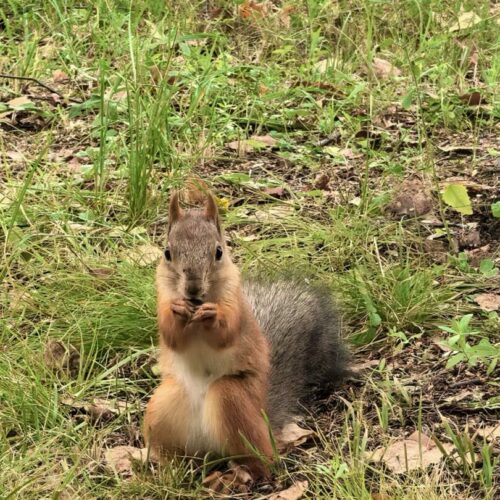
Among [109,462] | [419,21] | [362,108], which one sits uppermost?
[419,21]

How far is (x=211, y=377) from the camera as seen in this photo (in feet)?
8.73

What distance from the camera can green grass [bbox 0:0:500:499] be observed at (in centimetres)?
282

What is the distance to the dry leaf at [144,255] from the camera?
11.9 ft

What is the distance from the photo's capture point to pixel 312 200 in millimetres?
4207

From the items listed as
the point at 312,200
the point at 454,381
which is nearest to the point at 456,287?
the point at 454,381

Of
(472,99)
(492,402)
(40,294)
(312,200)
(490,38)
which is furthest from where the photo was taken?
(490,38)

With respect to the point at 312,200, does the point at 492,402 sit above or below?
below

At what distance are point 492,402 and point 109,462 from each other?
0.99 meters

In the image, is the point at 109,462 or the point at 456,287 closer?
the point at 109,462

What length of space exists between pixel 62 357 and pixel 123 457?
51 centimetres

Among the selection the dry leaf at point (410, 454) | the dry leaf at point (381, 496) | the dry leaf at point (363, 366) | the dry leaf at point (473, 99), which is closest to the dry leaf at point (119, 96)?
the dry leaf at point (473, 99)

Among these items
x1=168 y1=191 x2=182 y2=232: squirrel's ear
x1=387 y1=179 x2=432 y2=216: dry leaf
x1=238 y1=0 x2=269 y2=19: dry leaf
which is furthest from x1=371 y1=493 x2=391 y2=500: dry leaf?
x1=238 y1=0 x2=269 y2=19: dry leaf

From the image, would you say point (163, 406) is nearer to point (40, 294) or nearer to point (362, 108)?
point (40, 294)

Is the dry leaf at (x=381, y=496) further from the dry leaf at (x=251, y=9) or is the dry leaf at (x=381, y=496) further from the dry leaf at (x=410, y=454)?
the dry leaf at (x=251, y=9)
